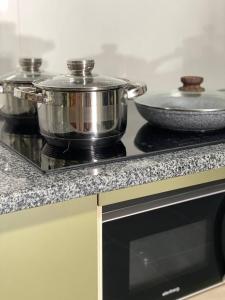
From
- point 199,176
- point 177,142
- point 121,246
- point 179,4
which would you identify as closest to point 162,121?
point 177,142

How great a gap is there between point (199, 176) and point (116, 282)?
0.89 ft

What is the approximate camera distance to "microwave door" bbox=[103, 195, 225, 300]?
34.6 inches

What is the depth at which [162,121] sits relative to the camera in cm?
106

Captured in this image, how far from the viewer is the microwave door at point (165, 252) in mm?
878

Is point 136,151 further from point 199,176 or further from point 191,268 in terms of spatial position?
point 191,268

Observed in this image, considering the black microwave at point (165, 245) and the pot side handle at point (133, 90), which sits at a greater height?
the pot side handle at point (133, 90)

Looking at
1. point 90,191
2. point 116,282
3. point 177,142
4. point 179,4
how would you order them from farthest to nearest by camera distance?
point 179,4 < point 177,142 < point 116,282 < point 90,191

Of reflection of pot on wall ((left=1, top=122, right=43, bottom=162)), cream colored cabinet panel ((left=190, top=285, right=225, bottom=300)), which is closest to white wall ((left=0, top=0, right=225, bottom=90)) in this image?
reflection of pot on wall ((left=1, top=122, right=43, bottom=162))

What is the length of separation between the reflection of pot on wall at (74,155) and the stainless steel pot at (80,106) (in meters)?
0.02

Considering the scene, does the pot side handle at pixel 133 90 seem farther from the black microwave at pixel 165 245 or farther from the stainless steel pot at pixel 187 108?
the black microwave at pixel 165 245

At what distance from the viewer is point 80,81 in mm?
932

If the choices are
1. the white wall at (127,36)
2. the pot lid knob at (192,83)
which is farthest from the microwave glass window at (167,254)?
the white wall at (127,36)

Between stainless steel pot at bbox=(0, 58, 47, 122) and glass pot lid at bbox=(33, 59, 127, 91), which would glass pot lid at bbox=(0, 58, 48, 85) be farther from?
glass pot lid at bbox=(33, 59, 127, 91)

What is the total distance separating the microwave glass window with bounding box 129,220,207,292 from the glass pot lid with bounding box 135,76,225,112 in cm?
26
